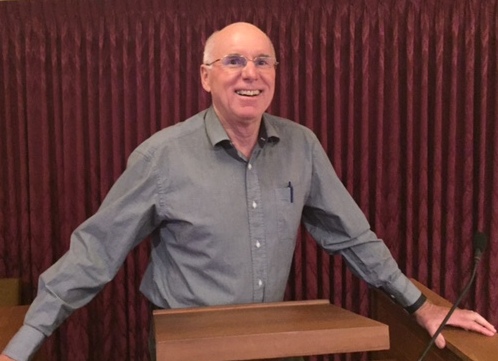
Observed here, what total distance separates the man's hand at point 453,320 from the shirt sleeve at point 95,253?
72cm

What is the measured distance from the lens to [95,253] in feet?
4.14

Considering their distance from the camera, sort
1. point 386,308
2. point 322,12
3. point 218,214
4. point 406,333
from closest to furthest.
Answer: point 218,214 < point 406,333 < point 386,308 < point 322,12

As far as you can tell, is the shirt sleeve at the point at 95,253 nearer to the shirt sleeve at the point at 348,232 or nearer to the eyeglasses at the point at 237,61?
the eyeglasses at the point at 237,61

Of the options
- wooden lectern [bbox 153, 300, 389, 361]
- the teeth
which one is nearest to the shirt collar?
the teeth

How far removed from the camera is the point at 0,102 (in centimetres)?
233

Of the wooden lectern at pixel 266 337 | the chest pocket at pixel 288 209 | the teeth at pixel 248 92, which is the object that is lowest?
the wooden lectern at pixel 266 337

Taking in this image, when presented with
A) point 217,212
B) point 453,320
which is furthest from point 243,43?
point 453,320

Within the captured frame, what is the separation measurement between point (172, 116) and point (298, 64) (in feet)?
1.94

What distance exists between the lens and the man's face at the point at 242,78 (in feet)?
4.33

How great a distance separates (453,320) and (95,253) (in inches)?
34.9

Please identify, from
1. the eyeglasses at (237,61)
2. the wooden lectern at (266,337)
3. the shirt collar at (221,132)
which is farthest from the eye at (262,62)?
the wooden lectern at (266,337)

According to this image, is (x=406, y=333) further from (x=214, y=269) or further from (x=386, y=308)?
(x=214, y=269)

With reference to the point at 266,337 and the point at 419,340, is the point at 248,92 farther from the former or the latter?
the point at 419,340

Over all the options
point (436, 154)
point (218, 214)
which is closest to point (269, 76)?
point (218, 214)
